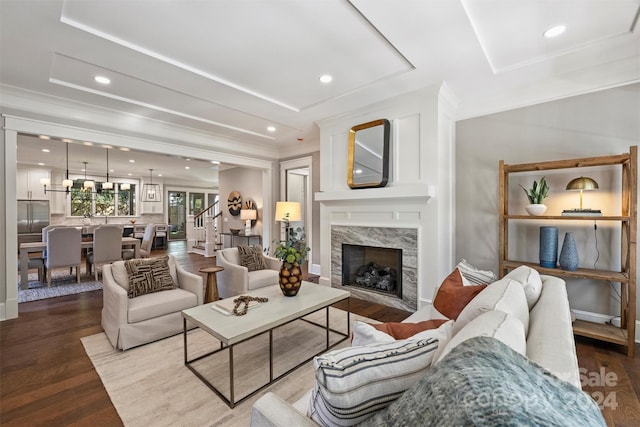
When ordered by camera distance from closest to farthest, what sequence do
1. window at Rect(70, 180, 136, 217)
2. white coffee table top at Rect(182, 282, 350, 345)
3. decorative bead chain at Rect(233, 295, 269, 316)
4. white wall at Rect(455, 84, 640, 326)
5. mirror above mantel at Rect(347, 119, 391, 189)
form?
1. white coffee table top at Rect(182, 282, 350, 345)
2. decorative bead chain at Rect(233, 295, 269, 316)
3. white wall at Rect(455, 84, 640, 326)
4. mirror above mantel at Rect(347, 119, 391, 189)
5. window at Rect(70, 180, 136, 217)

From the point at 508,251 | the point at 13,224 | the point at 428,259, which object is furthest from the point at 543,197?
the point at 13,224

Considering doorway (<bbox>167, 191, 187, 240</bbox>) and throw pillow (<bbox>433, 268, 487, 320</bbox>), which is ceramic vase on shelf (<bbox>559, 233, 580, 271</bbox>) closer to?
throw pillow (<bbox>433, 268, 487, 320</bbox>)

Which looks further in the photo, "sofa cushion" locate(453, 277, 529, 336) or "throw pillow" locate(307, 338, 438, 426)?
"sofa cushion" locate(453, 277, 529, 336)

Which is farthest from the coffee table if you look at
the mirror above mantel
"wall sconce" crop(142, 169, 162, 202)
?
"wall sconce" crop(142, 169, 162, 202)

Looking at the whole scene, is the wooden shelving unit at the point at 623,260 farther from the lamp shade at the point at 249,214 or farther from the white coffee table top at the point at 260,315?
the lamp shade at the point at 249,214

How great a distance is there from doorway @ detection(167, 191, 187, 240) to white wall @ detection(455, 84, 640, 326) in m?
10.5

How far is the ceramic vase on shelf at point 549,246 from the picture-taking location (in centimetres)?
277

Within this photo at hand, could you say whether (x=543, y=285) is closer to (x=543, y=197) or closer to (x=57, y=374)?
(x=543, y=197)

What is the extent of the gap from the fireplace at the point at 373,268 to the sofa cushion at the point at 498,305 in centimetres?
229

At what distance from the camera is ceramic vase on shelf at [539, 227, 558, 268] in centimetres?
277

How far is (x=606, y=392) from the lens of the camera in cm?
196

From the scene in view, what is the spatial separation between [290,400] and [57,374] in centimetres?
186

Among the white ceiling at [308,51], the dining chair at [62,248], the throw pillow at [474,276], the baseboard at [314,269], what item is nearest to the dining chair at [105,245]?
the dining chair at [62,248]

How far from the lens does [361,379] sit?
80 centimetres
